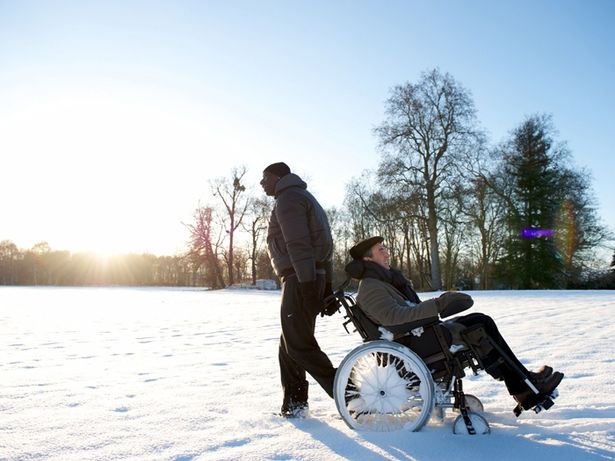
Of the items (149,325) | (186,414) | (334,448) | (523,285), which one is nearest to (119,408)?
(186,414)

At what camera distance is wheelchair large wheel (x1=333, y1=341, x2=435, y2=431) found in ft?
9.71

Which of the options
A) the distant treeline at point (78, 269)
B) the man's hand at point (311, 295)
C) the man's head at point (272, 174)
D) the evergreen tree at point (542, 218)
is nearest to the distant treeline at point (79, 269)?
the distant treeline at point (78, 269)

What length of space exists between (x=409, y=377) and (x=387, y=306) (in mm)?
442

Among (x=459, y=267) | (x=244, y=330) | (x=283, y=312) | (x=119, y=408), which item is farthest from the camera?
(x=459, y=267)

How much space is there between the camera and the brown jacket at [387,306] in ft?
9.79

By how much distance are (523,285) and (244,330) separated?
22981mm

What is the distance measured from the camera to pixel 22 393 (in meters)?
4.30

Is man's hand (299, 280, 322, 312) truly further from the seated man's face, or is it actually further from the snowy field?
the snowy field

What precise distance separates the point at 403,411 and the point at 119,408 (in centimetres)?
214

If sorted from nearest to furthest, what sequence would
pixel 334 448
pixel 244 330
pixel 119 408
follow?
pixel 334 448 < pixel 119 408 < pixel 244 330

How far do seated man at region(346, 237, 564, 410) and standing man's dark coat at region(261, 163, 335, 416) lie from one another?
271 millimetres

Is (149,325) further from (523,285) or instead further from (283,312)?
(523,285)

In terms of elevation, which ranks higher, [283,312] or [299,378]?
[283,312]

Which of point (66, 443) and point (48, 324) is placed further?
point (48, 324)
